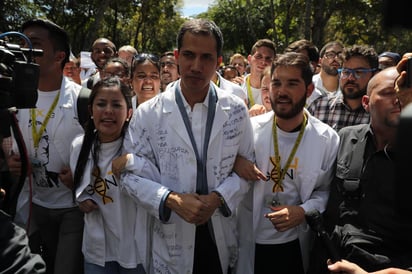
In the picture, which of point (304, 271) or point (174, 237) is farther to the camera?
point (304, 271)

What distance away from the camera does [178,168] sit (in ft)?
8.50

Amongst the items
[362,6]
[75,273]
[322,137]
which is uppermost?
[362,6]

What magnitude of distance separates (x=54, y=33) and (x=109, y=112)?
0.89 m

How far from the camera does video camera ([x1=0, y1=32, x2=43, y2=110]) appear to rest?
190cm

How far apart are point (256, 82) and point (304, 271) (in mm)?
2878

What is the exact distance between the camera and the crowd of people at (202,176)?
244 cm

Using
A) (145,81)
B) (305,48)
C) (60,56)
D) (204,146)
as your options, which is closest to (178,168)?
(204,146)

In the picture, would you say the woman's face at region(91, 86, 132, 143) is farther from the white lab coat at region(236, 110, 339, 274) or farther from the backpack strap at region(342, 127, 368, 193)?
the backpack strap at region(342, 127, 368, 193)

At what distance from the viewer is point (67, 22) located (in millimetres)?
24812

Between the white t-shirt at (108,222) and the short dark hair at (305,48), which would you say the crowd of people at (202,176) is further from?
the short dark hair at (305,48)

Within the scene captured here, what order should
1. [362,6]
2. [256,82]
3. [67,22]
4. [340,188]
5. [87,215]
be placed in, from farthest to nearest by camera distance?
[67,22], [362,6], [256,82], [87,215], [340,188]

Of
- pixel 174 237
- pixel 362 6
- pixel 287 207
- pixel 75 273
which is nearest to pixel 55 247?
pixel 75 273

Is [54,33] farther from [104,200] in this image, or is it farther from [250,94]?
[250,94]

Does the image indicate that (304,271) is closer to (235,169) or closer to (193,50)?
(235,169)
